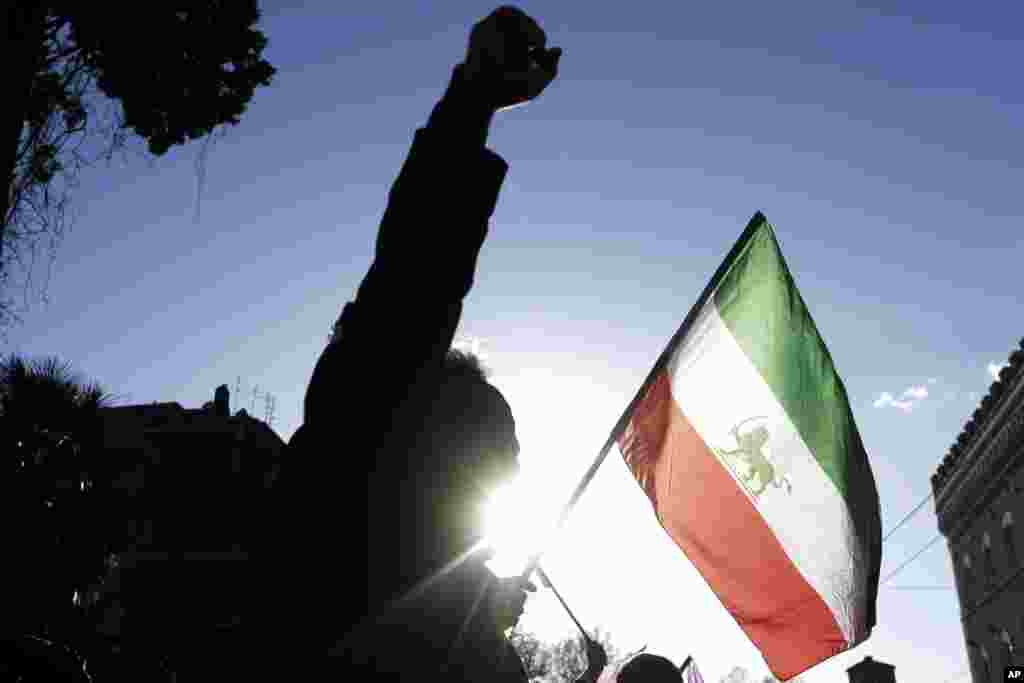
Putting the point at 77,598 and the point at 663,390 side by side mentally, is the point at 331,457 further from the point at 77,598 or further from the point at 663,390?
the point at 77,598

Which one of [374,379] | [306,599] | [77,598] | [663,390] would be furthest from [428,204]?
[77,598]

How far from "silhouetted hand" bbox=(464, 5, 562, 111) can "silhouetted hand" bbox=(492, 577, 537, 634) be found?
0.62 metres

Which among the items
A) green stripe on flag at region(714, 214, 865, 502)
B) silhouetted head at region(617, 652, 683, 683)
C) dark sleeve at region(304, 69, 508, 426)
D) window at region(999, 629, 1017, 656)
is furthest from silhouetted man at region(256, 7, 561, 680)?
window at region(999, 629, 1017, 656)

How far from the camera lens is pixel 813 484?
3.94 meters

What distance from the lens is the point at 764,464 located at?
13.2ft

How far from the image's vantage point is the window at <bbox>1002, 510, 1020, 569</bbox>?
25.7m

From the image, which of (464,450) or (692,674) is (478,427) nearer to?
(464,450)

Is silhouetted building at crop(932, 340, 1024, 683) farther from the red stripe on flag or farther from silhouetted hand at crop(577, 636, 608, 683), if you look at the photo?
the red stripe on flag

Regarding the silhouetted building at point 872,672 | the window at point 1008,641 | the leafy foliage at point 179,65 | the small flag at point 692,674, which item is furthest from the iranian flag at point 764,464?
the window at point 1008,641

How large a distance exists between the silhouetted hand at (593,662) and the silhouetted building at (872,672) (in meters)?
20.4

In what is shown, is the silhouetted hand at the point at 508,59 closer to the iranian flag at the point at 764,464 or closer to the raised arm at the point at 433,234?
the raised arm at the point at 433,234

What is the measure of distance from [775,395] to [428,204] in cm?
354

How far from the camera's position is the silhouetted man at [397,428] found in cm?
75

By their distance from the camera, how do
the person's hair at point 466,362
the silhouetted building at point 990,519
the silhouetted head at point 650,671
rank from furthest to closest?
the silhouetted building at point 990,519 → the silhouetted head at point 650,671 → the person's hair at point 466,362
